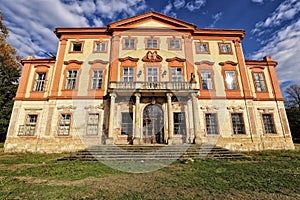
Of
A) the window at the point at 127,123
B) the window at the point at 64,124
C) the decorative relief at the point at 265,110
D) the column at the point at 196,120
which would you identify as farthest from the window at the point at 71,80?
the decorative relief at the point at 265,110

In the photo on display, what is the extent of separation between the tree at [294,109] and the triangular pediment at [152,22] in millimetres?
22768

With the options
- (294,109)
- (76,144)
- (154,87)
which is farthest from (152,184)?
(294,109)

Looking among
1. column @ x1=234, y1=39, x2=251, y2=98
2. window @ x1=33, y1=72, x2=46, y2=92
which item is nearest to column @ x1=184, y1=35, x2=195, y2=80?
column @ x1=234, y1=39, x2=251, y2=98

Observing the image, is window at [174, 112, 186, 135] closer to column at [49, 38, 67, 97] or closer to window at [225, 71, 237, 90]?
window at [225, 71, 237, 90]

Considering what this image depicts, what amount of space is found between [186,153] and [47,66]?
1549 cm

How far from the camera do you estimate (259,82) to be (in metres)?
16.0

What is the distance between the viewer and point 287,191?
15.0 ft

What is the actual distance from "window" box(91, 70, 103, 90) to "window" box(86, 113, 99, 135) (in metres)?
2.72

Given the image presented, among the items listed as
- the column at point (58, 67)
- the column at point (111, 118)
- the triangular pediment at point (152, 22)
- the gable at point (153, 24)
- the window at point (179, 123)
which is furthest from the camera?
the gable at point (153, 24)

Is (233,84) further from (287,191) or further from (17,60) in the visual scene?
(17,60)

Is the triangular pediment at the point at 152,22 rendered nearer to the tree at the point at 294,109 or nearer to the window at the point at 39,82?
the window at the point at 39,82

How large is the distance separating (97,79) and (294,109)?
3519cm

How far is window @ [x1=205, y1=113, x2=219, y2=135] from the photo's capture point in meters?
14.2

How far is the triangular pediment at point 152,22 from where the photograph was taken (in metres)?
16.9
